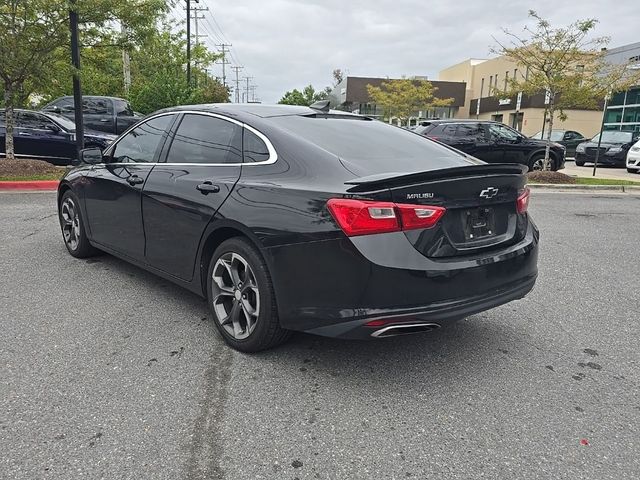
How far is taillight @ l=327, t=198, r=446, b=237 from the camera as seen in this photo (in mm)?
2660

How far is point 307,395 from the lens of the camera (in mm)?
2855

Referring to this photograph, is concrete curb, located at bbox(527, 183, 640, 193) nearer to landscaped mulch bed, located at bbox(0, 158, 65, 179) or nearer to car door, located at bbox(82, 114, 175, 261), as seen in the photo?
car door, located at bbox(82, 114, 175, 261)

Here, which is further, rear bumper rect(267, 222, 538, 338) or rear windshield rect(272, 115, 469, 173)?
rear windshield rect(272, 115, 469, 173)

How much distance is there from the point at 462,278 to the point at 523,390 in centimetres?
75

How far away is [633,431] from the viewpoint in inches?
101

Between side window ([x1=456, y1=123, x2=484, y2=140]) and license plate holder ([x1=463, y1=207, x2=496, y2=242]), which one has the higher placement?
side window ([x1=456, y1=123, x2=484, y2=140])

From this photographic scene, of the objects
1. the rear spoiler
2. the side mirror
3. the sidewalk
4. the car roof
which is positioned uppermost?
the car roof

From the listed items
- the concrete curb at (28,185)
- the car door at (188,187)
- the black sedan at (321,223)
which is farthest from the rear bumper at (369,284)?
the concrete curb at (28,185)

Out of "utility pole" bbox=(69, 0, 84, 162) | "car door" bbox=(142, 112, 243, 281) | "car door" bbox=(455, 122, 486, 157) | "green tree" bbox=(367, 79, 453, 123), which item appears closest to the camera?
"car door" bbox=(142, 112, 243, 281)

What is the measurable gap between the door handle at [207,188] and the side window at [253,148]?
27 cm

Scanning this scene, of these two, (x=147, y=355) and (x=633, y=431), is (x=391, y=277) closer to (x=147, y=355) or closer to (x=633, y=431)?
(x=633, y=431)

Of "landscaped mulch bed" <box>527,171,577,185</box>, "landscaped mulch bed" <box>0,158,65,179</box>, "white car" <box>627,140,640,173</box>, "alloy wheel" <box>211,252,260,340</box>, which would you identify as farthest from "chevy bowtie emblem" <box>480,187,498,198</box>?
"white car" <box>627,140,640,173</box>

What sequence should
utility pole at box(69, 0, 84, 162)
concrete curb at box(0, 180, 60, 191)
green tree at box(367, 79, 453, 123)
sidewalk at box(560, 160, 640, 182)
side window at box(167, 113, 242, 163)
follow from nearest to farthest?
side window at box(167, 113, 242, 163)
concrete curb at box(0, 180, 60, 191)
utility pole at box(69, 0, 84, 162)
sidewalk at box(560, 160, 640, 182)
green tree at box(367, 79, 453, 123)

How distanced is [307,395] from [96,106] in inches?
618
